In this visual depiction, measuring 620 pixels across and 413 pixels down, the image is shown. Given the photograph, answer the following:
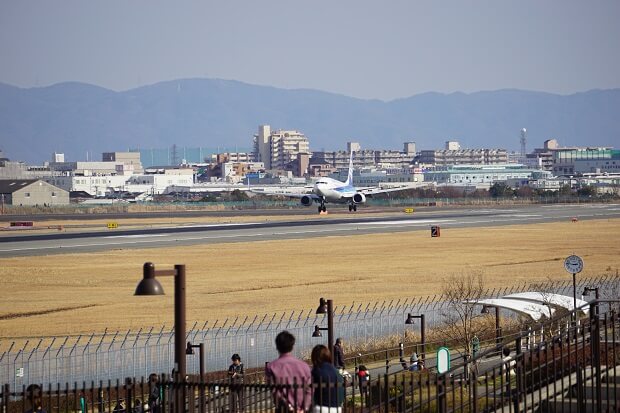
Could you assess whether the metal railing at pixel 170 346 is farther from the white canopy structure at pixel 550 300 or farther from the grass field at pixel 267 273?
the white canopy structure at pixel 550 300

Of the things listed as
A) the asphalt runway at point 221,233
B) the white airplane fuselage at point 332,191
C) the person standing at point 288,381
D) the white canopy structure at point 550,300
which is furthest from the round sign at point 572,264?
the white airplane fuselage at point 332,191

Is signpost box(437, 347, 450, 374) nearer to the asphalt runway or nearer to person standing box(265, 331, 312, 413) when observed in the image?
person standing box(265, 331, 312, 413)

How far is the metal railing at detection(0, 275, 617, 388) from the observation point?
3638 cm

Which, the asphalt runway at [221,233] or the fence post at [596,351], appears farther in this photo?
the asphalt runway at [221,233]

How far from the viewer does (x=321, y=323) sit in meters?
45.4

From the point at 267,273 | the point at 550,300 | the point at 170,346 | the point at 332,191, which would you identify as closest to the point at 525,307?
the point at 550,300

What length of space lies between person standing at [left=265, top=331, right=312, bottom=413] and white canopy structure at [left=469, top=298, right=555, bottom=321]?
24.5 meters

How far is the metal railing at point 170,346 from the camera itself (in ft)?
119

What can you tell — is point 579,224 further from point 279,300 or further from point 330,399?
point 330,399

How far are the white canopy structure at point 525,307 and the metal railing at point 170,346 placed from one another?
11.2 ft

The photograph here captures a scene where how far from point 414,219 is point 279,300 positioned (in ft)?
297

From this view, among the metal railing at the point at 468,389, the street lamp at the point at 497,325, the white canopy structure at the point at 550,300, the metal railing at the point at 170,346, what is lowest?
the metal railing at the point at 170,346

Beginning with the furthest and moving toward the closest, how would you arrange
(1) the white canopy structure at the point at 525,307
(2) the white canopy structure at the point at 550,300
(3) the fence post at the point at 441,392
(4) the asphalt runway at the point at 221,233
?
(4) the asphalt runway at the point at 221,233, (2) the white canopy structure at the point at 550,300, (1) the white canopy structure at the point at 525,307, (3) the fence post at the point at 441,392

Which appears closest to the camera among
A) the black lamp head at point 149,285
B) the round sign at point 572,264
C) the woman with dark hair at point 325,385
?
the woman with dark hair at point 325,385
